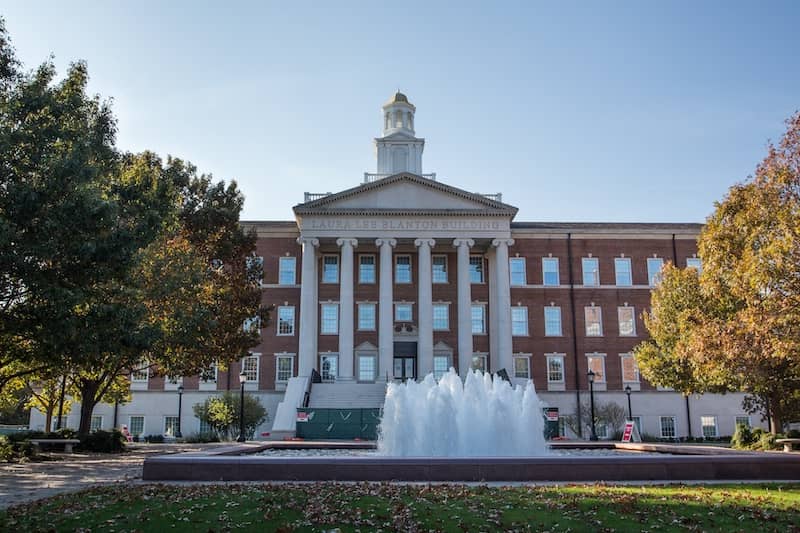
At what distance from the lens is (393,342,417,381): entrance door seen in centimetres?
5338

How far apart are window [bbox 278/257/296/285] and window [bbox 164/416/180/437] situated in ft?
39.3

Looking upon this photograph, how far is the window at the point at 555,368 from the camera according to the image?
179 feet

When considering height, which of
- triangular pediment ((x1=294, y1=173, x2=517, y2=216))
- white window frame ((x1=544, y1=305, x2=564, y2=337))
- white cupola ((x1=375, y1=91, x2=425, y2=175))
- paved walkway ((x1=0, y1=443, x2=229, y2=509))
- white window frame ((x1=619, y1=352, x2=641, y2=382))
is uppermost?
white cupola ((x1=375, y1=91, x2=425, y2=175))

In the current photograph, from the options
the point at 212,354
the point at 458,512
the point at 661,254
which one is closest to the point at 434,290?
the point at 661,254

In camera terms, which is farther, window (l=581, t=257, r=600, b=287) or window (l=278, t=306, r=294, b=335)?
window (l=581, t=257, r=600, b=287)

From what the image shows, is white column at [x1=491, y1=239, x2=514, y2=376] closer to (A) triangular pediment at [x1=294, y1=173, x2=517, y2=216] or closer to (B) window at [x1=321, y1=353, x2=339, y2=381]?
(A) triangular pediment at [x1=294, y1=173, x2=517, y2=216]

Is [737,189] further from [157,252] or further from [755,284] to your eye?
[157,252]

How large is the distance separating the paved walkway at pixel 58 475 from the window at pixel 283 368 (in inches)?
969

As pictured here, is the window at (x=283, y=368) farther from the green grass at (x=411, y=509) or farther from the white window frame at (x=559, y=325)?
the green grass at (x=411, y=509)

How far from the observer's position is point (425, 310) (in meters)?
49.7

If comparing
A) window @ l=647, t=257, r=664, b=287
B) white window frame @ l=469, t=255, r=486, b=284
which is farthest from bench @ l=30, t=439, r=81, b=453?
window @ l=647, t=257, r=664, b=287

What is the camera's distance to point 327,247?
5353 cm

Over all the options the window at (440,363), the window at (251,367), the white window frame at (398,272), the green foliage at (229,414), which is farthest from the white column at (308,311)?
the window at (440,363)

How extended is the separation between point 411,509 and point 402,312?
135 ft
